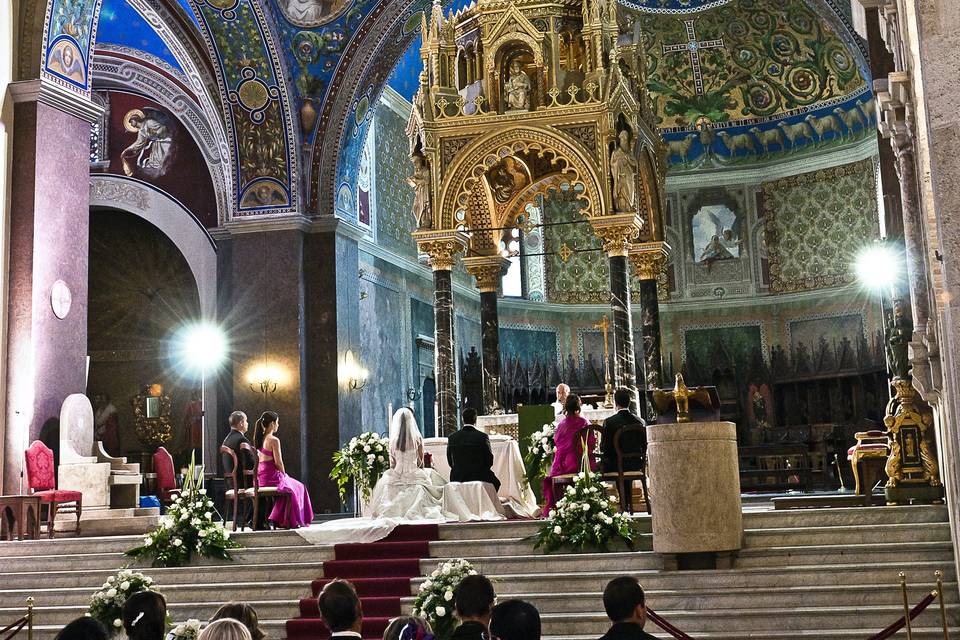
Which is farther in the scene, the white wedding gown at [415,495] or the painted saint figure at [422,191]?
the painted saint figure at [422,191]

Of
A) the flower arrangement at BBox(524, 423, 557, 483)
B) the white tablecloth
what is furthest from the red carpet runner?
the white tablecloth

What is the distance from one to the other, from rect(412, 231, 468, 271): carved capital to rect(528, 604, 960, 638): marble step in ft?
22.7

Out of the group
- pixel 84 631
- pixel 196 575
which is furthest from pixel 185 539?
pixel 84 631

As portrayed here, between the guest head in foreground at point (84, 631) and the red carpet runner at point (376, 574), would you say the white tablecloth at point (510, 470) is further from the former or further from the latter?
the guest head in foreground at point (84, 631)

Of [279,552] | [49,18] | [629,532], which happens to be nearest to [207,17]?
[49,18]

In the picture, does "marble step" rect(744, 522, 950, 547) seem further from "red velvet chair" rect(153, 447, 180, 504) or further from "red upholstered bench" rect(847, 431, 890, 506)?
"red velvet chair" rect(153, 447, 180, 504)

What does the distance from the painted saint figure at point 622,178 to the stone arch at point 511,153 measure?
6.2 inches

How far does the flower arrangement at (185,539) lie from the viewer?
33.9 feet

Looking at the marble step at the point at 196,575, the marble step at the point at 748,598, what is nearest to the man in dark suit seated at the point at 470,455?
the marble step at the point at 196,575

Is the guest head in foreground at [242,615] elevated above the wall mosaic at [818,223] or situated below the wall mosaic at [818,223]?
below

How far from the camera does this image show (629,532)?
9.54 meters

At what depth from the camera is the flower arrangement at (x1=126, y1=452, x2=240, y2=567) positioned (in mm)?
10320

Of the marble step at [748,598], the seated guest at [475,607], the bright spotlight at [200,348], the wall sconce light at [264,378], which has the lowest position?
the marble step at [748,598]

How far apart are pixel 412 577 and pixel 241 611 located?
16.6 ft
